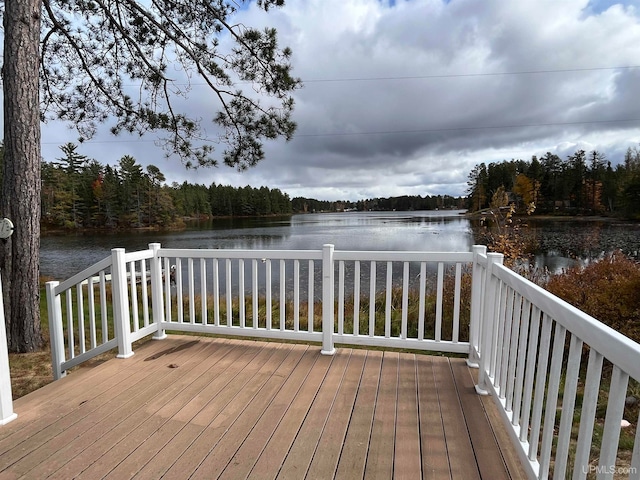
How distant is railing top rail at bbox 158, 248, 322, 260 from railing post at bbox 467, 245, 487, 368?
121 centimetres

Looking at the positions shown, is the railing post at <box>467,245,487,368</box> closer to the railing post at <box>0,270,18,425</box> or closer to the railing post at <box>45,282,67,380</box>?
the railing post at <box>0,270,18,425</box>

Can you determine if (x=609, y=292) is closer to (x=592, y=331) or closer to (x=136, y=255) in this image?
(x=592, y=331)

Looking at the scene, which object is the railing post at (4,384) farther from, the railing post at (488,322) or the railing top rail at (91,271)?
the railing post at (488,322)

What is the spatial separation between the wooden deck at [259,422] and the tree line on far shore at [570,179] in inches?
1158

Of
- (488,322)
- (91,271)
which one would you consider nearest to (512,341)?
(488,322)

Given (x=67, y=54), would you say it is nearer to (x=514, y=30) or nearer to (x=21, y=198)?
(x=21, y=198)

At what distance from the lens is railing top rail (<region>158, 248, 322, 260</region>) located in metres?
3.00

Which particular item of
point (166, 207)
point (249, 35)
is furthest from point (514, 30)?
point (166, 207)

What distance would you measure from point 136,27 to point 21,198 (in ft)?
9.26

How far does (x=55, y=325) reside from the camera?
300cm

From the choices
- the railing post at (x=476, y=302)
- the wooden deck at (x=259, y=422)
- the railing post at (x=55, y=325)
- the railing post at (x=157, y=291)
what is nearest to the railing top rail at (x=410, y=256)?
the railing post at (x=476, y=302)

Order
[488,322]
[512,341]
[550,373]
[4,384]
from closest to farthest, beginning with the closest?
1. [550,373]
2. [512,341]
3. [4,384]
4. [488,322]

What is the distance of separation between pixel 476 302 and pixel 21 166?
4687 millimetres

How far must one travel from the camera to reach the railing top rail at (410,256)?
8.93 feet
